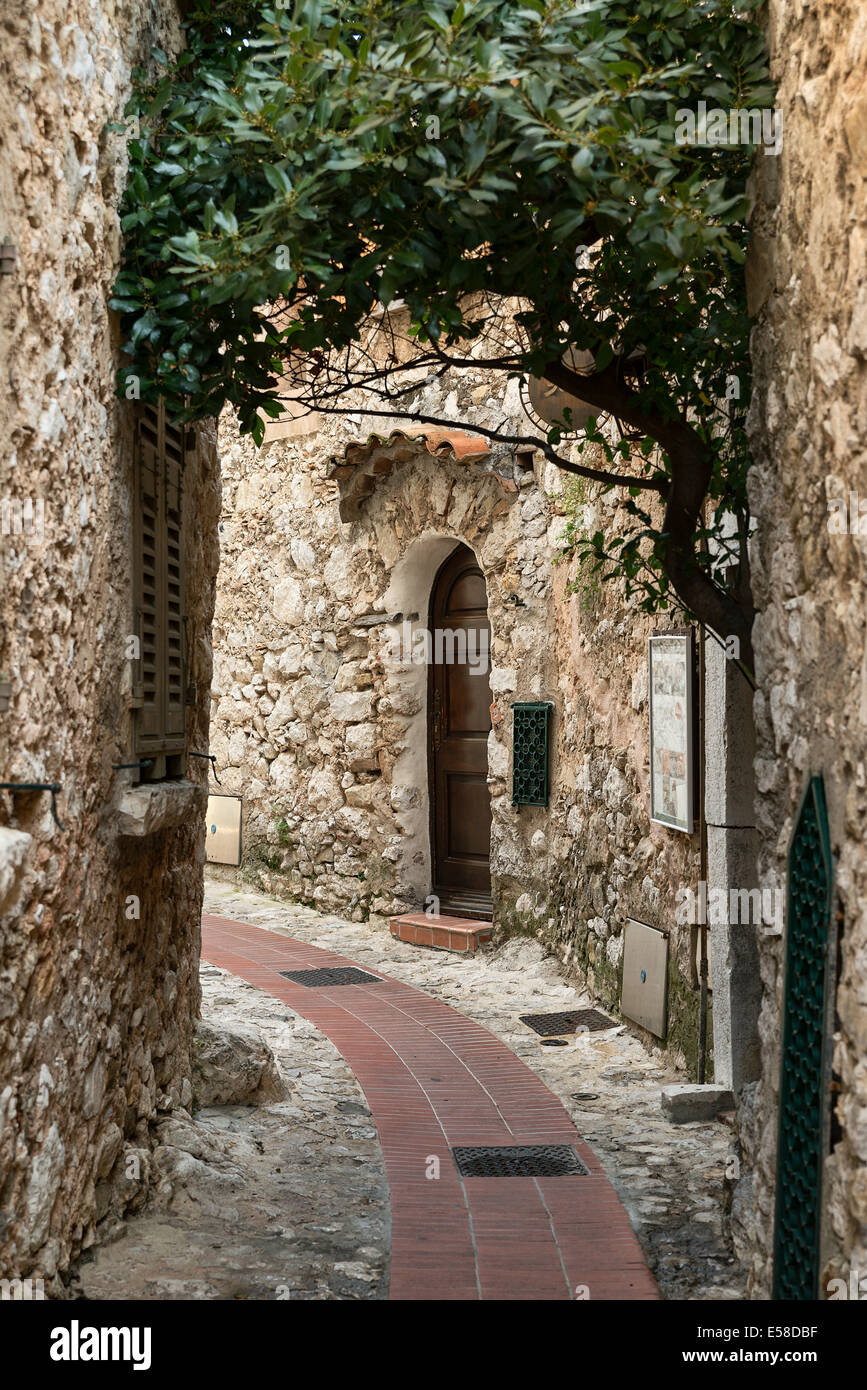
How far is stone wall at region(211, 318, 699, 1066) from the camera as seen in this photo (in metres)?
6.96

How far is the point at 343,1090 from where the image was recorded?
565cm

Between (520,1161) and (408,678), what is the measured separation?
4980mm

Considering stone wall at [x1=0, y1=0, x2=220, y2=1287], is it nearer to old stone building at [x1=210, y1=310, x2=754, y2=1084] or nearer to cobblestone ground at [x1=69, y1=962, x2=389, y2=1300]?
cobblestone ground at [x1=69, y1=962, x2=389, y2=1300]

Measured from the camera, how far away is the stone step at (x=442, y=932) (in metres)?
8.44

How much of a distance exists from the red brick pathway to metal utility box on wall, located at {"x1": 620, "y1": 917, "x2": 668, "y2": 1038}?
679mm

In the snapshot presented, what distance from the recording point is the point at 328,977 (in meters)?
7.77

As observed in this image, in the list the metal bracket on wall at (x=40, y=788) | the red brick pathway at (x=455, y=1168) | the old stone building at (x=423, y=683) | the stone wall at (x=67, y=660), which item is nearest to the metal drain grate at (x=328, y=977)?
the red brick pathway at (x=455, y=1168)

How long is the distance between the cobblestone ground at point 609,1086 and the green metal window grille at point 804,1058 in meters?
0.76

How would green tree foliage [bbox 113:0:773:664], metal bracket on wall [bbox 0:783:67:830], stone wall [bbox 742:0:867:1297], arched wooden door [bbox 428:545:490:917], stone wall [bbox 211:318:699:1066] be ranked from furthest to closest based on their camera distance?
arched wooden door [bbox 428:545:490:917]
stone wall [bbox 211:318:699:1066]
green tree foliage [bbox 113:0:773:664]
metal bracket on wall [bbox 0:783:67:830]
stone wall [bbox 742:0:867:1297]

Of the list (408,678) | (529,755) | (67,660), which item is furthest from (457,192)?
(408,678)

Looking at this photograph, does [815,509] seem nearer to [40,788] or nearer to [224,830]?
[40,788]

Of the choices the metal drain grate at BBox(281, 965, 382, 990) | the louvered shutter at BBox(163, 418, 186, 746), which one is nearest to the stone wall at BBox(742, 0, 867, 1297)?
the louvered shutter at BBox(163, 418, 186, 746)

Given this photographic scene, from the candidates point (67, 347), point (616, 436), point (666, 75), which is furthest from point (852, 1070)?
point (616, 436)

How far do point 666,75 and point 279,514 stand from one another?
7350mm
